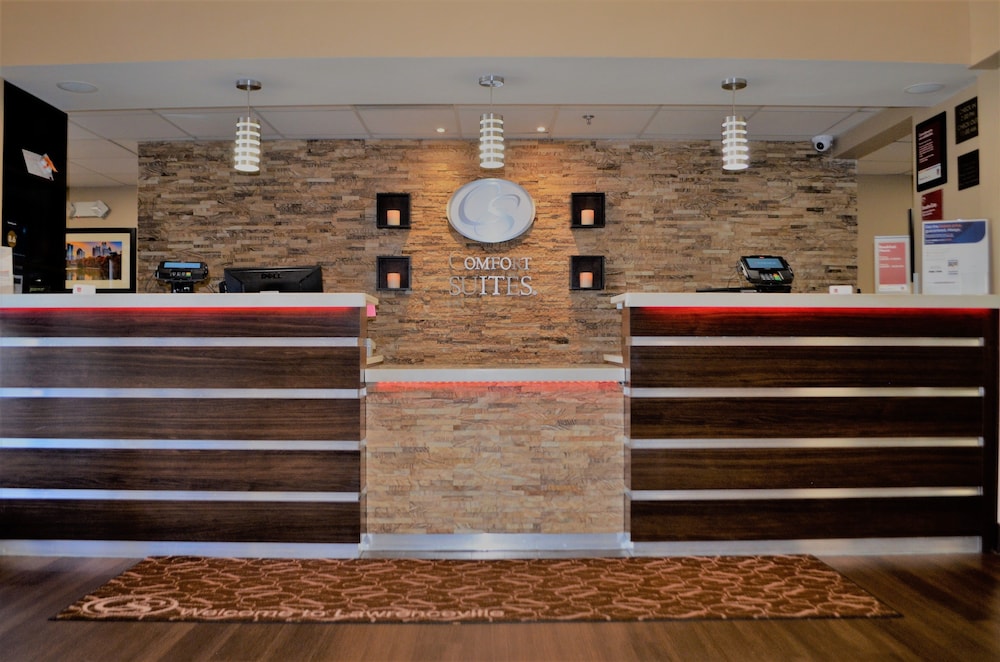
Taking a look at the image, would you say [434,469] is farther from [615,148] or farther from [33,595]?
[615,148]

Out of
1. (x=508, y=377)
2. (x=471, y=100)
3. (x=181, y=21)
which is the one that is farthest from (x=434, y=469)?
A: (x=181, y=21)

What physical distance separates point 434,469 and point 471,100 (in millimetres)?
2631

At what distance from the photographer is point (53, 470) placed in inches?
147

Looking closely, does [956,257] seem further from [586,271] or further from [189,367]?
[189,367]

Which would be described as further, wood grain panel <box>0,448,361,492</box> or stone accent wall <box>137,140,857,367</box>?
stone accent wall <box>137,140,857,367</box>

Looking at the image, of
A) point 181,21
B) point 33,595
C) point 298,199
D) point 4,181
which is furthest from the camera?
point 298,199

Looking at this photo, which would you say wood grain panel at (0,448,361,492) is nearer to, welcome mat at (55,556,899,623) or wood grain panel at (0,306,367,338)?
welcome mat at (55,556,899,623)

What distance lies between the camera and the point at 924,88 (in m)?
4.56

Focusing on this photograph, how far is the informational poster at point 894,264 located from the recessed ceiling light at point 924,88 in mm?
1265

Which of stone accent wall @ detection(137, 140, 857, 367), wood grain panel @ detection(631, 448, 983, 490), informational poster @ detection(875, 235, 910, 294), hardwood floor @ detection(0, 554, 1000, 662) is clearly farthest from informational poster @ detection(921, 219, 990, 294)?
stone accent wall @ detection(137, 140, 857, 367)

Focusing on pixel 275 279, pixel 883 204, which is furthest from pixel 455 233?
pixel 883 204

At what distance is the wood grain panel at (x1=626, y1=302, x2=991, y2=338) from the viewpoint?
369 centimetres

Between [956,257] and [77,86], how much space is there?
18.2ft

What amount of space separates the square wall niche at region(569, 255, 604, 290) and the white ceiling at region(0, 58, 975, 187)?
3.60 feet
